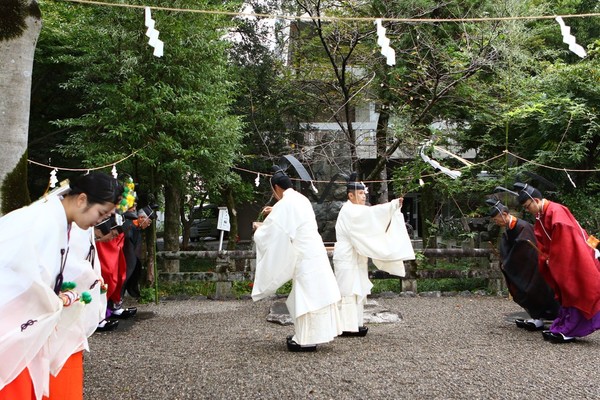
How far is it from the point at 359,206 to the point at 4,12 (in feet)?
14.7

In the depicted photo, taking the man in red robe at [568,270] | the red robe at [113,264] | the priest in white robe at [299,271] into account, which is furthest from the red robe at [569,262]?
the red robe at [113,264]

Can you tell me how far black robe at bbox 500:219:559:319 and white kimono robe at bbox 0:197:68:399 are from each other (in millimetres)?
5743

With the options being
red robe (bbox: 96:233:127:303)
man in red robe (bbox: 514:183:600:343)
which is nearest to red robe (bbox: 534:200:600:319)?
man in red robe (bbox: 514:183:600:343)

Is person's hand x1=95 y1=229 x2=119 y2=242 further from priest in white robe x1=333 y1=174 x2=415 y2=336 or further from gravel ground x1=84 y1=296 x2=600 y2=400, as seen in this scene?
priest in white robe x1=333 y1=174 x2=415 y2=336

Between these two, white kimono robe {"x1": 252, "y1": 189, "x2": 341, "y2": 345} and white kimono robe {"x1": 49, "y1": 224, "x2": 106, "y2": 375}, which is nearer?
white kimono robe {"x1": 49, "y1": 224, "x2": 106, "y2": 375}

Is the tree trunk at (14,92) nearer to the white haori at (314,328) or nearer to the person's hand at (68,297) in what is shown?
the person's hand at (68,297)

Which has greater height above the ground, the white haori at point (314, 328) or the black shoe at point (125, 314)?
the white haori at point (314, 328)

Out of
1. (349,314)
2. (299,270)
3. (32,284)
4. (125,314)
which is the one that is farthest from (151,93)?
(32,284)

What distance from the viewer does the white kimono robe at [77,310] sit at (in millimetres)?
3125

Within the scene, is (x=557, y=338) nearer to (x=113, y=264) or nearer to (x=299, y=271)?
(x=299, y=271)

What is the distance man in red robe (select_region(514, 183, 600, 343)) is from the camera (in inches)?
235

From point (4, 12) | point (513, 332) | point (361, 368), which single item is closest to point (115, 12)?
point (4, 12)

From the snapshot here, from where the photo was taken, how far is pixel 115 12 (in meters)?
8.98

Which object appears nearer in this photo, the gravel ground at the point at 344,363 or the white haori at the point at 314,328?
the gravel ground at the point at 344,363
